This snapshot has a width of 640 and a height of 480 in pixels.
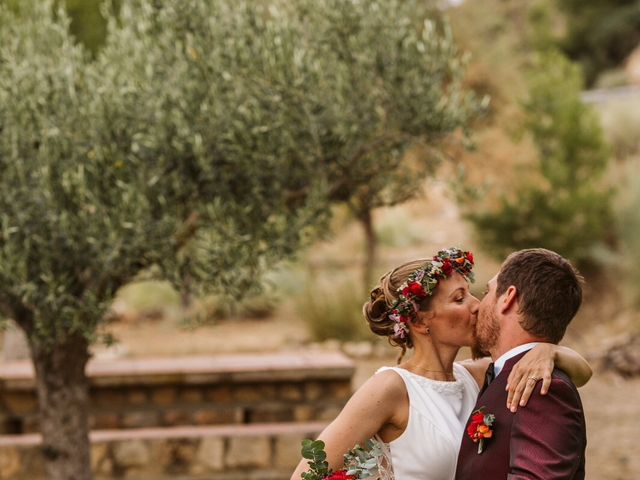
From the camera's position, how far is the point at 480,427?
8.38ft

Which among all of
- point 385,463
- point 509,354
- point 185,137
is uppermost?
point 185,137

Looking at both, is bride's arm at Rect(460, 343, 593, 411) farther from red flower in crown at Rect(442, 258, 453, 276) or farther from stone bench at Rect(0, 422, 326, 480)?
stone bench at Rect(0, 422, 326, 480)

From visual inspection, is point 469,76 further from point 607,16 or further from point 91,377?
point 607,16

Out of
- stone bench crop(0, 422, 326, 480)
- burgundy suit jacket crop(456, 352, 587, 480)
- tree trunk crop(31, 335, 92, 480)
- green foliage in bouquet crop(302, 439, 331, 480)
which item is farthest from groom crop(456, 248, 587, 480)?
stone bench crop(0, 422, 326, 480)

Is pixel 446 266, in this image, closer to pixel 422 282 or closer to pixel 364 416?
pixel 422 282

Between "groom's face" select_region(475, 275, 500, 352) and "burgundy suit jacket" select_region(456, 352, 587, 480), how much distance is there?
0.44 ft

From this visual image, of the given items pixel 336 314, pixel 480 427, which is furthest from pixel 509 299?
pixel 336 314

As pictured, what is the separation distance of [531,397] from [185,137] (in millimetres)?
3406

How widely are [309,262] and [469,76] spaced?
16.3ft

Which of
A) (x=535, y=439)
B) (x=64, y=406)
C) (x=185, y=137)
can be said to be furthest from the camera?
(x=64, y=406)

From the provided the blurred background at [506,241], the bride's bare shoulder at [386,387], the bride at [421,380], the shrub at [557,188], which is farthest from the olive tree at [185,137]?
the shrub at [557,188]

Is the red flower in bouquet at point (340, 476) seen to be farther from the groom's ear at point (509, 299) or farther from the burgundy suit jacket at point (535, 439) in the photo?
the groom's ear at point (509, 299)

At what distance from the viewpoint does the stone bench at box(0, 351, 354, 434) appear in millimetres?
8633

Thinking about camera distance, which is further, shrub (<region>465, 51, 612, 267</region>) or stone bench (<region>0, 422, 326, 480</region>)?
shrub (<region>465, 51, 612, 267</region>)
